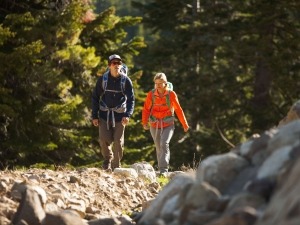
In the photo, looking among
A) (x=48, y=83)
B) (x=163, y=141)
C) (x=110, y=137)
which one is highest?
(x=110, y=137)

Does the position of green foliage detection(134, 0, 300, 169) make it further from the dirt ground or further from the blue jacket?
the dirt ground

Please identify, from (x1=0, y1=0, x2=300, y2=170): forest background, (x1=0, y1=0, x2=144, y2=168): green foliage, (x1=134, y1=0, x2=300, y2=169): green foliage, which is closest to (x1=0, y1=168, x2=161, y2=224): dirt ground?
(x1=0, y1=0, x2=300, y2=170): forest background

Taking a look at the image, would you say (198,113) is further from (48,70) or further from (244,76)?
(48,70)

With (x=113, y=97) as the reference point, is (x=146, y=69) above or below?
below

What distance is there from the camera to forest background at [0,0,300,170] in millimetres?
A: 17047

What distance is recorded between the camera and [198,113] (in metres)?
27.2

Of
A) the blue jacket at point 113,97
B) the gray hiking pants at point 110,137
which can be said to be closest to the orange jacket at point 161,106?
the blue jacket at point 113,97

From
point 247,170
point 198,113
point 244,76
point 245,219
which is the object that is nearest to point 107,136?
point 247,170

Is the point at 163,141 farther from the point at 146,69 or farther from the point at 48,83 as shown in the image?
the point at 146,69

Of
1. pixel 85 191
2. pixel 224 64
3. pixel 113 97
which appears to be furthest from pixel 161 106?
pixel 224 64

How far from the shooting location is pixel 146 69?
29.2 meters

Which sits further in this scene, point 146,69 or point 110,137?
point 146,69

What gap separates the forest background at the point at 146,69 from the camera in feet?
55.9

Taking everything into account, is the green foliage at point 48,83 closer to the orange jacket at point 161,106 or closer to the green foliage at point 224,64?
the orange jacket at point 161,106
